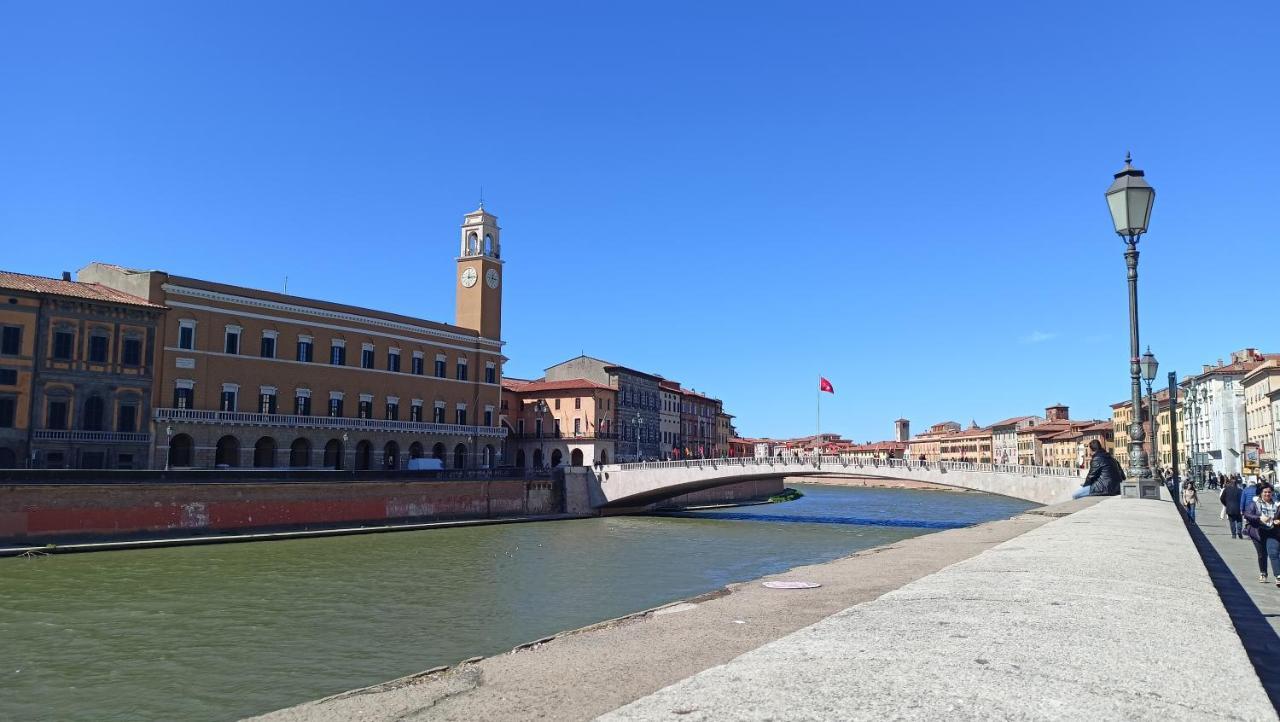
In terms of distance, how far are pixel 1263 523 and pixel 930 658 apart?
1108 cm

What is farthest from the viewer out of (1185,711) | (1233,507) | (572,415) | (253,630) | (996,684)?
(572,415)

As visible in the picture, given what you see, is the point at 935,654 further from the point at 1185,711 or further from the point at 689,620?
the point at 689,620

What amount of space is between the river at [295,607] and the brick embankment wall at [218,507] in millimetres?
2642

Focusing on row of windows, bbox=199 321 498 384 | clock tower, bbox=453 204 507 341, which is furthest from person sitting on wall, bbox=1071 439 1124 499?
clock tower, bbox=453 204 507 341

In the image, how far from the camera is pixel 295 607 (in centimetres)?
2125

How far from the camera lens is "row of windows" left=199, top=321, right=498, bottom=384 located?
45.9 m

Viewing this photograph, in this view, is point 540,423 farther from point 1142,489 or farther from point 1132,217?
point 1132,217

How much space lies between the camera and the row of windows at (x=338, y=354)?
1809 inches

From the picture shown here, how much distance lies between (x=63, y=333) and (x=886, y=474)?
147 feet

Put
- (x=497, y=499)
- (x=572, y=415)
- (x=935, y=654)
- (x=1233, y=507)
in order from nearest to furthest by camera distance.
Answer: (x=935, y=654) → (x=1233, y=507) → (x=497, y=499) → (x=572, y=415)

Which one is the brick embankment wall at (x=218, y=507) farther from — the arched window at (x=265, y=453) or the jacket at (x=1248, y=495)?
the jacket at (x=1248, y=495)

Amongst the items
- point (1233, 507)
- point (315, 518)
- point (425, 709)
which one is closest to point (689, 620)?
point (425, 709)

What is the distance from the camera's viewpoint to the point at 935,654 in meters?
3.46

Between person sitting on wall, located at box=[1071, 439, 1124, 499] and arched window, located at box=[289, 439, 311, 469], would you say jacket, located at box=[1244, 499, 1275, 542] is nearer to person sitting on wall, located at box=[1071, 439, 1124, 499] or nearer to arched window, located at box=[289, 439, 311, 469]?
person sitting on wall, located at box=[1071, 439, 1124, 499]
